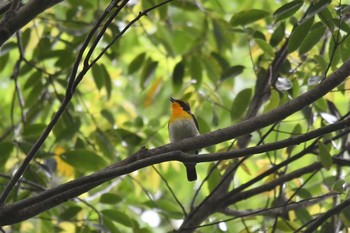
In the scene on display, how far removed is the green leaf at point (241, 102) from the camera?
4.40 meters

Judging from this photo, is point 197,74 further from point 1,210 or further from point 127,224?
point 1,210

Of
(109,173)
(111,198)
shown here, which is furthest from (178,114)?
(109,173)

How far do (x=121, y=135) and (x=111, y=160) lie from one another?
202 millimetres

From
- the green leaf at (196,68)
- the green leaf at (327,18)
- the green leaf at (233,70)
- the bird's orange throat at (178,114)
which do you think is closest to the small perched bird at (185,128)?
the bird's orange throat at (178,114)

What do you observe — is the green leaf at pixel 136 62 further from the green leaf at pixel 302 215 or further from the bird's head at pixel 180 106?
the green leaf at pixel 302 215

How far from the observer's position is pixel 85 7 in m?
5.28

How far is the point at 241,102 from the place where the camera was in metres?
4.43

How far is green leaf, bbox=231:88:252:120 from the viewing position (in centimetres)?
440

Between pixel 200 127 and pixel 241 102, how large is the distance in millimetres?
334

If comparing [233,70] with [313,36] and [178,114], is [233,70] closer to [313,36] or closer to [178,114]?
[178,114]

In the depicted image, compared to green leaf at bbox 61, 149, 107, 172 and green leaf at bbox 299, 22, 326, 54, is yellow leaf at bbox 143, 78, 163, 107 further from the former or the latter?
green leaf at bbox 299, 22, 326, 54

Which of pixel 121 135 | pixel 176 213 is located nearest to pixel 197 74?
pixel 121 135

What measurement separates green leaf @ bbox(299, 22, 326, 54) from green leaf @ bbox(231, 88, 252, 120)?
2.29 feet

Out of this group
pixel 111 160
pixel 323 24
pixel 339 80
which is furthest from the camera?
pixel 111 160
